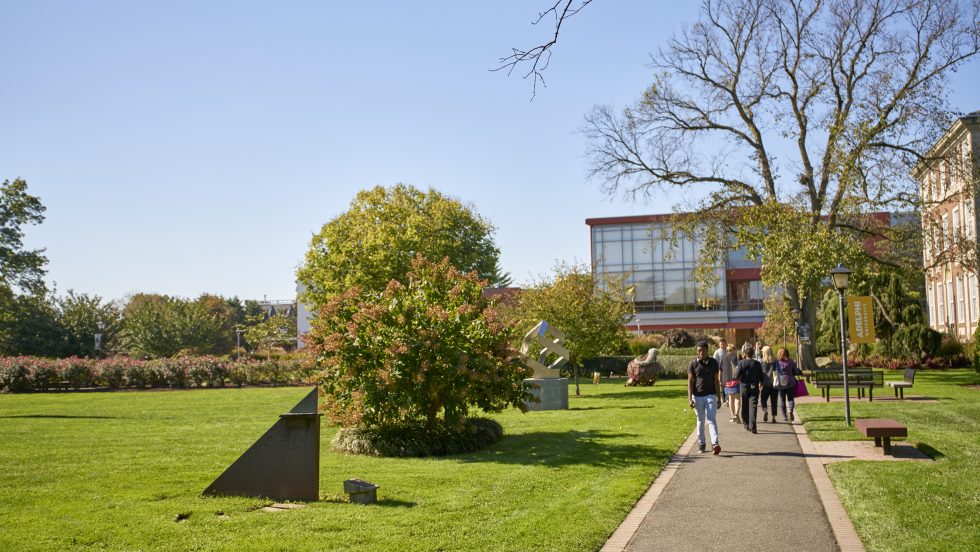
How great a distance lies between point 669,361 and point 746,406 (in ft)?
83.2

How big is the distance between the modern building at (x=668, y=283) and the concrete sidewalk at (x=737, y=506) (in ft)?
189

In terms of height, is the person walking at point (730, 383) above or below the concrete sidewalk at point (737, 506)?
above

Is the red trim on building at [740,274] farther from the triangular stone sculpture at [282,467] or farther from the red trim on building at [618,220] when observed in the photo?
the triangular stone sculpture at [282,467]

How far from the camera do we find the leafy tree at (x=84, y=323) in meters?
55.9

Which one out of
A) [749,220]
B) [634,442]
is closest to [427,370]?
[634,442]

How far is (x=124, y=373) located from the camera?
3956 centimetres

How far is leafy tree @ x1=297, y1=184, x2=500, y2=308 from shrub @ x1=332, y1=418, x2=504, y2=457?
14524mm

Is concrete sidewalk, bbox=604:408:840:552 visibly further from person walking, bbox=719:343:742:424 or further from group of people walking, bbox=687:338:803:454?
person walking, bbox=719:343:742:424

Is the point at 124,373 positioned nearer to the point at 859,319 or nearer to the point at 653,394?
the point at 653,394

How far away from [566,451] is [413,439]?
8.23 ft

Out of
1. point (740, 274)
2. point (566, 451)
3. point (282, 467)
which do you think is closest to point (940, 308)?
point (740, 274)

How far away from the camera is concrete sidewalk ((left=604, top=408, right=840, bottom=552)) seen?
789 cm

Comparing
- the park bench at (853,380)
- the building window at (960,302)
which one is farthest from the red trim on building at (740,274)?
the park bench at (853,380)

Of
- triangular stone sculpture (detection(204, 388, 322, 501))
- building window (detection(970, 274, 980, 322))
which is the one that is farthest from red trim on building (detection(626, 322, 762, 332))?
triangular stone sculpture (detection(204, 388, 322, 501))
